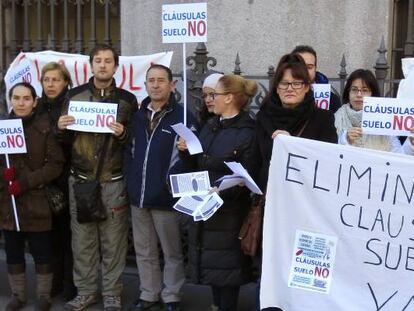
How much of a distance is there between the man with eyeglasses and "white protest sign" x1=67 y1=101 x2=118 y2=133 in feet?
4.67

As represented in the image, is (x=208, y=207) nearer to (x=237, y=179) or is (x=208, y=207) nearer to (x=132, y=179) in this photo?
(x=237, y=179)

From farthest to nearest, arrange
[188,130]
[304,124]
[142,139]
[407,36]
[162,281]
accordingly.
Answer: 1. [407,36]
2. [162,281]
3. [142,139]
4. [188,130]
5. [304,124]

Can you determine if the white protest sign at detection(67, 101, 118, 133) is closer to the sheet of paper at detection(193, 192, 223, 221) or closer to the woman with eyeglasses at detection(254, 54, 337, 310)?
the sheet of paper at detection(193, 192, 223, 221)

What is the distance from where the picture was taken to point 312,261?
4.05 meters

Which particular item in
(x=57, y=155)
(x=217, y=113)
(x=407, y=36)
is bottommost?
(x=57, y=155)

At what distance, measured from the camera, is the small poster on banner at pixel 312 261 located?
4.02 meters

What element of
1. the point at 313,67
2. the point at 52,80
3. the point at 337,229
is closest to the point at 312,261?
the point at 337,229

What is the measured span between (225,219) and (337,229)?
2.79 ft

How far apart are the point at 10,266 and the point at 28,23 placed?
4.16m

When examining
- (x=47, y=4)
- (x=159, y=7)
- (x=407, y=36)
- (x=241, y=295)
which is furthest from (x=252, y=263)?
(x=47, y=4)

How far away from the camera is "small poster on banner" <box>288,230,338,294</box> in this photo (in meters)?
4.02

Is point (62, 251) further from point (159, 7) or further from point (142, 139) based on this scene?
point (159, 7)

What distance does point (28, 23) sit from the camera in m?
8.52

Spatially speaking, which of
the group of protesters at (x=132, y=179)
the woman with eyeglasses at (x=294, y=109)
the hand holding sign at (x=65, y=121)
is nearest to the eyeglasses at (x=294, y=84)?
the woman with eyeglasses at (x=294, y=109)
